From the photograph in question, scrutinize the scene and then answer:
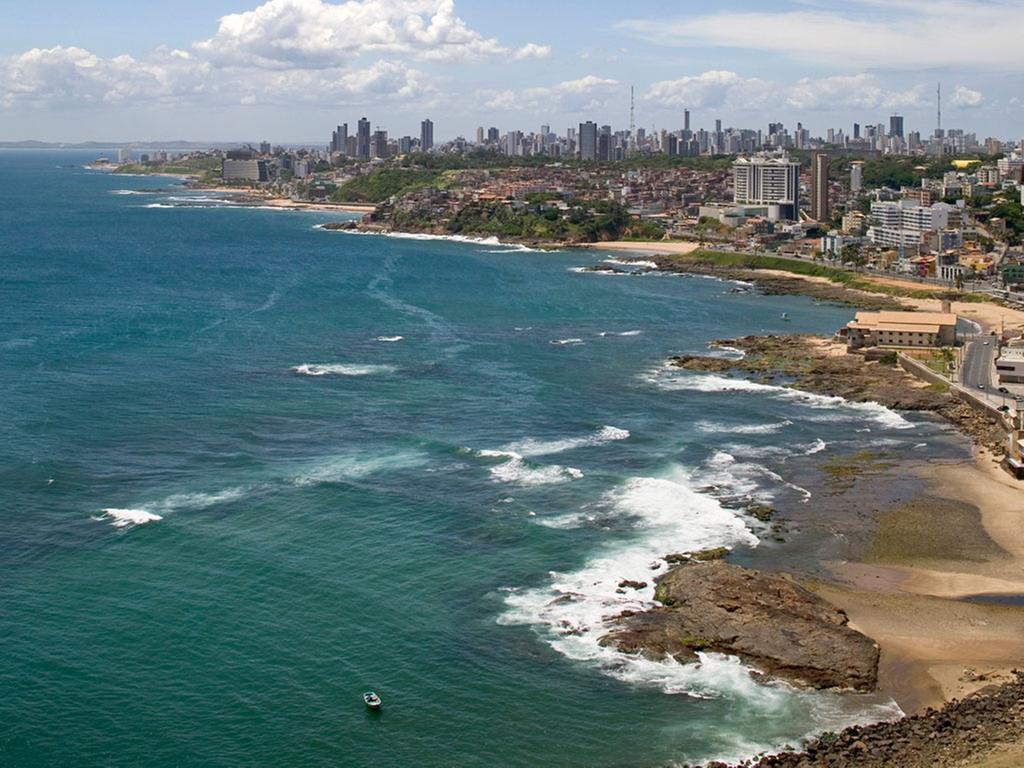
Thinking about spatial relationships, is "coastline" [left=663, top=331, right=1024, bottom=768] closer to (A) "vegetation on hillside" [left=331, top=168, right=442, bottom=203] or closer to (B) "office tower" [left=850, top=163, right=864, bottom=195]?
(B) "office tower" [left=850, top=163, right=864, bottom=195]

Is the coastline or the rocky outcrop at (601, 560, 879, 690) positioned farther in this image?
the rocky outcrop at (601, 560, 879, 690)

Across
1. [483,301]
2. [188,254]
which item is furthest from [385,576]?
[188,254]

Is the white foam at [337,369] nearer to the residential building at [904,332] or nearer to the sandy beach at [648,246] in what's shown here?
the residential building at [904,332]

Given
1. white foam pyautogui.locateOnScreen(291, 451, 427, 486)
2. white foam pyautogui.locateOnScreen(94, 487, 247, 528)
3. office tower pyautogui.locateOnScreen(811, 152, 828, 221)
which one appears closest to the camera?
white foam pyautogui.locateOnScreen(94, 487, 247, 528)

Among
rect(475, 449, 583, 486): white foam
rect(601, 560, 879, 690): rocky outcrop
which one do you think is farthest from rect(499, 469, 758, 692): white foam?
rect(475, 449, 583, 486): white foam

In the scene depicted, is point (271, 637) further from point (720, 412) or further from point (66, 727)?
point (720, 412)

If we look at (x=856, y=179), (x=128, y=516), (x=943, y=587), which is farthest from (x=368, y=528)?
(x=856, y=179)
